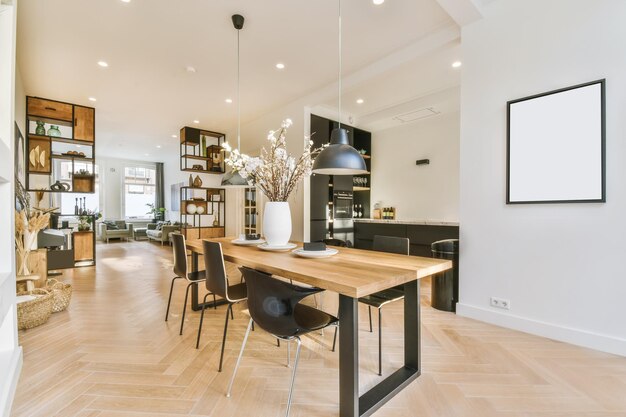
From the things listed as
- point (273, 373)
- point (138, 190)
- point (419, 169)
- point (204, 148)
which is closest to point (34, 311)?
point (273, 373)

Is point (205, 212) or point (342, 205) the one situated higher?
point (342, 205)

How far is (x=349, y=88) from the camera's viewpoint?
4.20 m

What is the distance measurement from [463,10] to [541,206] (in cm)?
192

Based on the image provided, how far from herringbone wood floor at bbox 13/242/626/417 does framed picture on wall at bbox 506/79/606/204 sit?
3.98 ft

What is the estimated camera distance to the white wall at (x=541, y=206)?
2096 millimetres

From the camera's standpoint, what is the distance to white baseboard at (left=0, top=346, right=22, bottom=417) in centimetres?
137

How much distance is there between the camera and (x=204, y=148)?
671cm

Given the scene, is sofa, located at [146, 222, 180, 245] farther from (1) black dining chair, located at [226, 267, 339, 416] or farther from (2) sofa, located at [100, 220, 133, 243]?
(1) black dining chair, located at [226, 267, 339, 416]

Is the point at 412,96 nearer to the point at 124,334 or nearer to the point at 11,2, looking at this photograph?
the point at 11,2

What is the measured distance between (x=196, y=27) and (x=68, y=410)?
331 centimetres

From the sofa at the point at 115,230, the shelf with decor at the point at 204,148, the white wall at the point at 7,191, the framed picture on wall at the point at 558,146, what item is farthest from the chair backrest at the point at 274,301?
the sofa at the point at 115,230

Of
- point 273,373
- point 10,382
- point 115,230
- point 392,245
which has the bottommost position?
point 273,373

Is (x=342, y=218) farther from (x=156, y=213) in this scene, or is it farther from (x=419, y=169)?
(x=156, y=213)

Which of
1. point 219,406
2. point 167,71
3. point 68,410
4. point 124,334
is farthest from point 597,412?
point 167,71
